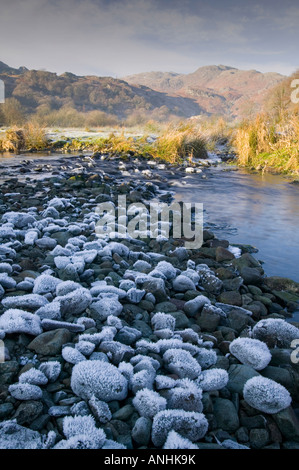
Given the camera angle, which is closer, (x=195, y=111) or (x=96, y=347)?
(x=96, y=347)

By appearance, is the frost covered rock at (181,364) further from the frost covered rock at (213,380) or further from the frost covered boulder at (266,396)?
the frost covered boulder at (266,396)

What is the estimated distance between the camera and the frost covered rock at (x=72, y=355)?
1.46 metres

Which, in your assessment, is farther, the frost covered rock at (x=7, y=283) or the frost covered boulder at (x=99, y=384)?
the frost covered rock at (x=7, y=283)

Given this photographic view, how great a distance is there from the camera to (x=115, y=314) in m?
1.91

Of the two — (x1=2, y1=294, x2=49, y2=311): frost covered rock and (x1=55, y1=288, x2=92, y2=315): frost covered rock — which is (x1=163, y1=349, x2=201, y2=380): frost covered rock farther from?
(x1=2, y1=294, x2=49, y2=311): frost covered rock

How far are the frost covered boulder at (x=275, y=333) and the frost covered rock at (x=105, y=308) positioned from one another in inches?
31.6

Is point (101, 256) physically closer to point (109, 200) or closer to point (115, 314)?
point (115, 314)

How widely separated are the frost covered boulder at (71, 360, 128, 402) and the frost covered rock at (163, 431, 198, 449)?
0.85ft

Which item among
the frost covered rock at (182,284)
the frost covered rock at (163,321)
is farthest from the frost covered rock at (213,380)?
the frost covered rock at (182,284)

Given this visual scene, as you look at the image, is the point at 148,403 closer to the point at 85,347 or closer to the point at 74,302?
the point at 85,347

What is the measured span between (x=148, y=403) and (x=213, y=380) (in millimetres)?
338

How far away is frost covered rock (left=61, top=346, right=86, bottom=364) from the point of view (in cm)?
146

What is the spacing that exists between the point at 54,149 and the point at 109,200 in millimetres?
9677
